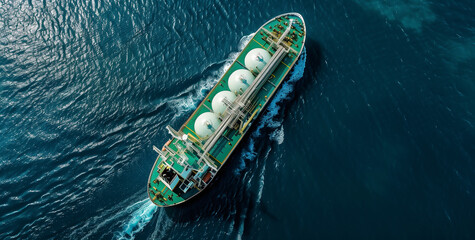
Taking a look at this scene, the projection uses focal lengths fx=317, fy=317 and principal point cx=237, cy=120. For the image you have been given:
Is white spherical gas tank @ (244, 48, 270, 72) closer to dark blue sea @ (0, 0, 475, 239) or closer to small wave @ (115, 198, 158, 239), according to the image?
dark blue sea @ (0, 0, 475, 239)

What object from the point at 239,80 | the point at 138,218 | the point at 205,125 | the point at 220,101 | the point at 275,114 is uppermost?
the point at 239,80

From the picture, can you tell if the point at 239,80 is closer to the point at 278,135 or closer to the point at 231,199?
the point at 278,135

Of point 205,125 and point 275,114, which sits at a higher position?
point 205,125

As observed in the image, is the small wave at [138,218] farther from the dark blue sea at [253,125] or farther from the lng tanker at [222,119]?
the lng tanker at [222,119]

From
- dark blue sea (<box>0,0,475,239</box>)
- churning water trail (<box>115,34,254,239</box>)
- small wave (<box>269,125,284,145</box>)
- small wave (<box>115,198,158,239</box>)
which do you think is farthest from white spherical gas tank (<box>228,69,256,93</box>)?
small wave (<box>115,198,158,239</box>)

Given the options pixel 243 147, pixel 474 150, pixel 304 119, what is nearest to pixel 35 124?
pixel 243 147

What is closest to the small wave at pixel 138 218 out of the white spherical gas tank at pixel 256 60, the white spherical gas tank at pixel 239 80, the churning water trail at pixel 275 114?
the churning water trail at pixel 275 114

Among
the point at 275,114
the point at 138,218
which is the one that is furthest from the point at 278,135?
the point at 138,218

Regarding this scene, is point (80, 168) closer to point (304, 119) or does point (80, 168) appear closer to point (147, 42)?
point (147, 42)
